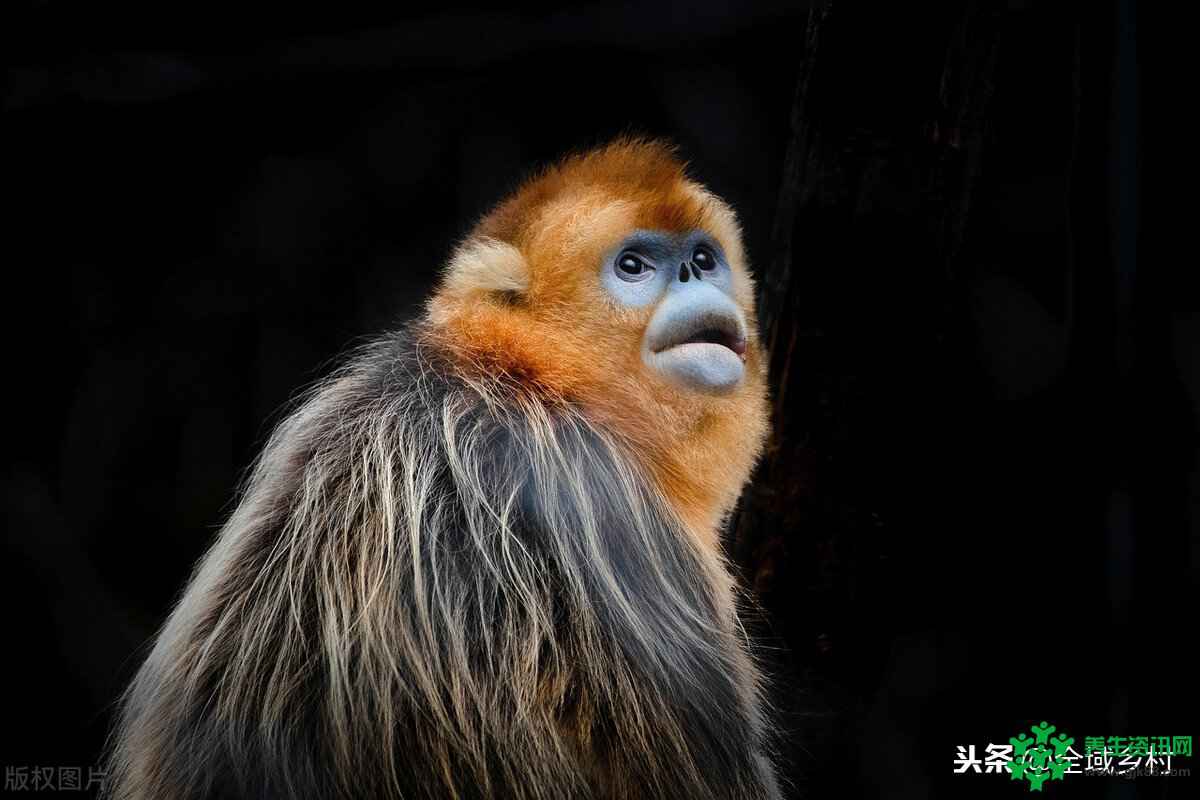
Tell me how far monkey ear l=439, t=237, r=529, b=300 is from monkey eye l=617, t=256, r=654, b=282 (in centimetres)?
12

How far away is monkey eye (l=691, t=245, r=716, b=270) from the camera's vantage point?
1373 millimetres

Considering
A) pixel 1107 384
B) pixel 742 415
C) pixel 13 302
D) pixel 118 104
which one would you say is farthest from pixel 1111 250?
pixel 13 302

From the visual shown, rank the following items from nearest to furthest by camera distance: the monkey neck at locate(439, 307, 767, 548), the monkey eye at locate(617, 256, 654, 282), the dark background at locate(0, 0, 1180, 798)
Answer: the dark background at locate(0, 0, 1180, 798), the monkey neck at locate(439, 307, 767, 548), the monkey eye at locate(617, 256, 654, 282)

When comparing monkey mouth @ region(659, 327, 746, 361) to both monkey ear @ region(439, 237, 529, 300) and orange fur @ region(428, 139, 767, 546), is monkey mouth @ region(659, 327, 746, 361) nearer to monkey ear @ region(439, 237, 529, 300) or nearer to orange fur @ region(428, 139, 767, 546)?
orange fur @ region(428, 139, 767, 546)

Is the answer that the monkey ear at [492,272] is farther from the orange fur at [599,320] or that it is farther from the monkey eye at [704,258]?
the monkey eye at [704,258]

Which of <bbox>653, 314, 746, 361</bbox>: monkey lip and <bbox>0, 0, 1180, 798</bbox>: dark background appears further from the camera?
<bbox>653, 314, 746, 361</bbox>: monkey lip

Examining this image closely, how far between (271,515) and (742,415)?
59 centimetres

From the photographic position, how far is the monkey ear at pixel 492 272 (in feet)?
4.29

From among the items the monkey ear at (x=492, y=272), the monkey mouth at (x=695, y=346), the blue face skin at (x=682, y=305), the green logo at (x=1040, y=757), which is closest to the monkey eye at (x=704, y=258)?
the blue face skin at (x=682, y=305)

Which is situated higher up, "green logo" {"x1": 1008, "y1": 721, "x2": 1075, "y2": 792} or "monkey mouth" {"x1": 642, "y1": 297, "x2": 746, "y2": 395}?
"monkey mouth" {"x1": 642, "y1": 297, "x2": 746, "y2": 395}

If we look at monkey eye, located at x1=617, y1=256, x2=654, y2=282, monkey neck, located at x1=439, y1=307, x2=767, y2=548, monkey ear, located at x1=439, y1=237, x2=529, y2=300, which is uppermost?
monkey eye, located at x1=617, y1=256, x2=654, y2=282

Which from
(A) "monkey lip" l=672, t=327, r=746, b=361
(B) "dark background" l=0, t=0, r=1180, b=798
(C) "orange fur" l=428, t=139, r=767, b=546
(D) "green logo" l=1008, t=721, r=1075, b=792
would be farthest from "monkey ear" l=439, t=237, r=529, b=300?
(D) "green logo" l=1008, t=721, r=1075, b=792

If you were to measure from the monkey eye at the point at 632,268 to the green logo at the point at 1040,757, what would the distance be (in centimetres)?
68

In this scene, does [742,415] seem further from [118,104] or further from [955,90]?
[118,104]
